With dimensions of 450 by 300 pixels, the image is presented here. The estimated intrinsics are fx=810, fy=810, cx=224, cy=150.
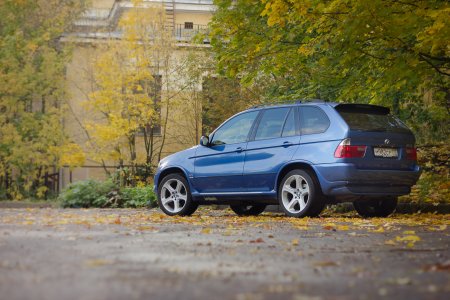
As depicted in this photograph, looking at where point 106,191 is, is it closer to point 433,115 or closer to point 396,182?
point 433,115

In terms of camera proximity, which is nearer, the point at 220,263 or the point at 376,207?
the point at 220,263

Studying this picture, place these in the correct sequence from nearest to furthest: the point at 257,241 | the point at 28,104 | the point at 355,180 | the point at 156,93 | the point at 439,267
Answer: the point at 439,267 → the point at 257,241 → the point at 355,180 → the point at 156,93 → the point at 28,104

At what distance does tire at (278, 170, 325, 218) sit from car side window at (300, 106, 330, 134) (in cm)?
67

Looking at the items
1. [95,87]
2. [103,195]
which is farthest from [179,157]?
[95,87]

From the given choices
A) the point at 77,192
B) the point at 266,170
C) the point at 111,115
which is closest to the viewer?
the point at 266,170

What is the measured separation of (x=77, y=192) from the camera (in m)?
19.5

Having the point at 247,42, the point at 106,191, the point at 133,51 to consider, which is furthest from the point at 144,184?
the point at 247,42

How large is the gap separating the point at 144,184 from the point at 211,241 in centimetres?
1377

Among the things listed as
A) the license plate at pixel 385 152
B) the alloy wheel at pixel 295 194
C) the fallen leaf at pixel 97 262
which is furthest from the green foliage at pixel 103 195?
the fallen leaf at pixel 97 262

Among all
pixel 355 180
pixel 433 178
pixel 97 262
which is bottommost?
pixel 97 262

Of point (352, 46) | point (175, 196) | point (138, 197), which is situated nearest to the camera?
point (352, 46)

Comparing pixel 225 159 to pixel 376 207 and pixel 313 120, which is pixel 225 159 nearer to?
pixel 313 120

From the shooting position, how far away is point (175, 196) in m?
13.9

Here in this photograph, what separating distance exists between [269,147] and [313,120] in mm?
849
